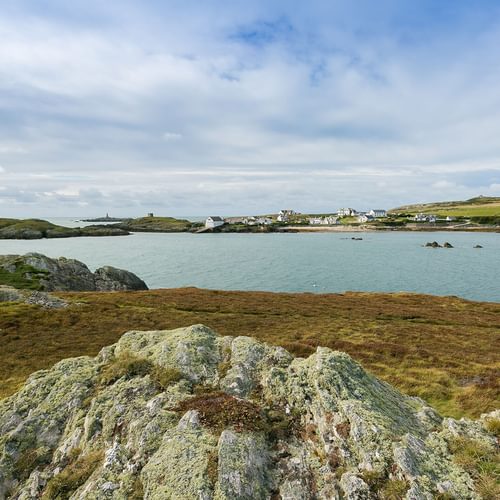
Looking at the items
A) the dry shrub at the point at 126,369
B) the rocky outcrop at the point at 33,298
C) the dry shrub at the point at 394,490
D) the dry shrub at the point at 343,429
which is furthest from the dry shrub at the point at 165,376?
the rocky outcrop at the point at 33,298

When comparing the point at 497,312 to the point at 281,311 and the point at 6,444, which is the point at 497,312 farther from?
the point at 6,444

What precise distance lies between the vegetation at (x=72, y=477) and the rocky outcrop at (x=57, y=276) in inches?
2682

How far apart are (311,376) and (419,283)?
93919 millimetres

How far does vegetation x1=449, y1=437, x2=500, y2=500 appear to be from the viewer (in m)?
7.87

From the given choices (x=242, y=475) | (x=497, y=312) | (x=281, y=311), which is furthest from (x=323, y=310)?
(x=242, y=475)

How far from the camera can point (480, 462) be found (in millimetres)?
8828

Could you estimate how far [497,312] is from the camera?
54875 mm

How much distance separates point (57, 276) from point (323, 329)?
62.7 metres

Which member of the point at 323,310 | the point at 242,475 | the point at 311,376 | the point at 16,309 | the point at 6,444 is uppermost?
the point at 311,376

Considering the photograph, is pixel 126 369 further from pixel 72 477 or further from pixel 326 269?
pixel 326 269

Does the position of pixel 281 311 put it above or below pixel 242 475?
below

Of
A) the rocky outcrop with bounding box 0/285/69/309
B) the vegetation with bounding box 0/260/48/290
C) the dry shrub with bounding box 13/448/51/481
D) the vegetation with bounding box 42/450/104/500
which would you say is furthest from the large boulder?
the vegetation with bounding box 42/450/104/500

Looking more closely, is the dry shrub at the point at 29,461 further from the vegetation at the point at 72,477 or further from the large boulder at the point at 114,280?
the large boulder at the point at 114,280

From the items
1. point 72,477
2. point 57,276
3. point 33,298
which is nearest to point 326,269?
point 57,276
